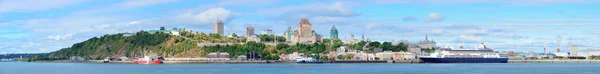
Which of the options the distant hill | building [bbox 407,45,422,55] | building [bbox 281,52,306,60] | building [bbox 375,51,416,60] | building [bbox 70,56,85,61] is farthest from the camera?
building [bbox 70,56,85,61]

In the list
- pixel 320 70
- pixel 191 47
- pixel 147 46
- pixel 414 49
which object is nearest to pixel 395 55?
pixel 414 49

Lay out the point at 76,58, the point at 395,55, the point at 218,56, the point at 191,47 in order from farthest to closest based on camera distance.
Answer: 1. the point at 76,58
2. the point at 191,47
3. the point at 395,55
4. the point at 218,56

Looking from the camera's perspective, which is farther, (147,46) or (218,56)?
(147,46)

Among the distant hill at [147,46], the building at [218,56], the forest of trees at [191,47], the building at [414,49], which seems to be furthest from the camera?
the distant hill at [147,46]

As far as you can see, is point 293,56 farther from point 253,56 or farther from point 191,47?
point 191,47

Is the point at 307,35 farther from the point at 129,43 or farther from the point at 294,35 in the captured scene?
the point at 129,43

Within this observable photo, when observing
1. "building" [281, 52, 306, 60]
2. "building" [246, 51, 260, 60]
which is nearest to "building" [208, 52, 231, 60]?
"building" [246, 51, 260, 60]

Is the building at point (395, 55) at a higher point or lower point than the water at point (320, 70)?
higher

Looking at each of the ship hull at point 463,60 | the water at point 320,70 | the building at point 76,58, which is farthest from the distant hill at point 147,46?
the water at point 320,70

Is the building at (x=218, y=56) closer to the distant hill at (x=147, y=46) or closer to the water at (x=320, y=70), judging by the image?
the distant hill at (x=147, y=46)

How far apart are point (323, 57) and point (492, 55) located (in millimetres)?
30753

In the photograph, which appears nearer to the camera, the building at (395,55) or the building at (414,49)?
Result: the building at (395,55)

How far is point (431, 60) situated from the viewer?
5226 inches

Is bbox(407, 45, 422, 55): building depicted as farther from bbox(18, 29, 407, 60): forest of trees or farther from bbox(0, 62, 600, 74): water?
bbox(0, 62, 600, 74): water
